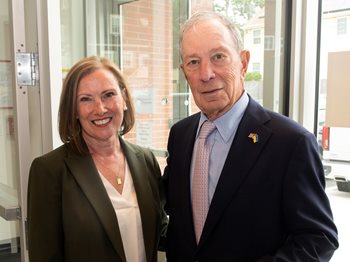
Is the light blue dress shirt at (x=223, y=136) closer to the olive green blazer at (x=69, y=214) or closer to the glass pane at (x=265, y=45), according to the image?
the olive green blazer at (x=69, y=214)

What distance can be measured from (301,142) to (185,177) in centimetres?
44

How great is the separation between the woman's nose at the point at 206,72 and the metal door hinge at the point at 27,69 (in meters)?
0.75

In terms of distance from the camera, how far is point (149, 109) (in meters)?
2.54

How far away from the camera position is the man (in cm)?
115

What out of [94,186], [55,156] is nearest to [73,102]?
[55,156]

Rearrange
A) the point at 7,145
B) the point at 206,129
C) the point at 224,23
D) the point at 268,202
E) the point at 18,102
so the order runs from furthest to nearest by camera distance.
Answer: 1. the point at 7,145
2. the point at 18,102
3. the point at 206,129
4. the point at 224,23
5. the point at 268,202

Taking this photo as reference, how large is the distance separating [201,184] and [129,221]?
14.2 inches

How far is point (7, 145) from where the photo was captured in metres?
1.89

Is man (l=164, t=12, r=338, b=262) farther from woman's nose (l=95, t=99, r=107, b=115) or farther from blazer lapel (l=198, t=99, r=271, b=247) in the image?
woman's nose (l=95, t=99, r=107, b=115)

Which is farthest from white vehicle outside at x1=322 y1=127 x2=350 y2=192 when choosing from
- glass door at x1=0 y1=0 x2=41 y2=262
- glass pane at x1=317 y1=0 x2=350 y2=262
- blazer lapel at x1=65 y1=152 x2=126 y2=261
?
glass door at x1=0 y1=0 x2=41 y2=262

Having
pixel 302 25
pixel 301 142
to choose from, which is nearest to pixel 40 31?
pixel 301 142

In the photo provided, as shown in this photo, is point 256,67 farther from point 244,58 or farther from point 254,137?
point 254,137

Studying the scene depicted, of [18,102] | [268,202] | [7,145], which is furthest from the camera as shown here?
[7,145]

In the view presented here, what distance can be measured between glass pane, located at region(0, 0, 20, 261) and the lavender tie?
0.86 meters
